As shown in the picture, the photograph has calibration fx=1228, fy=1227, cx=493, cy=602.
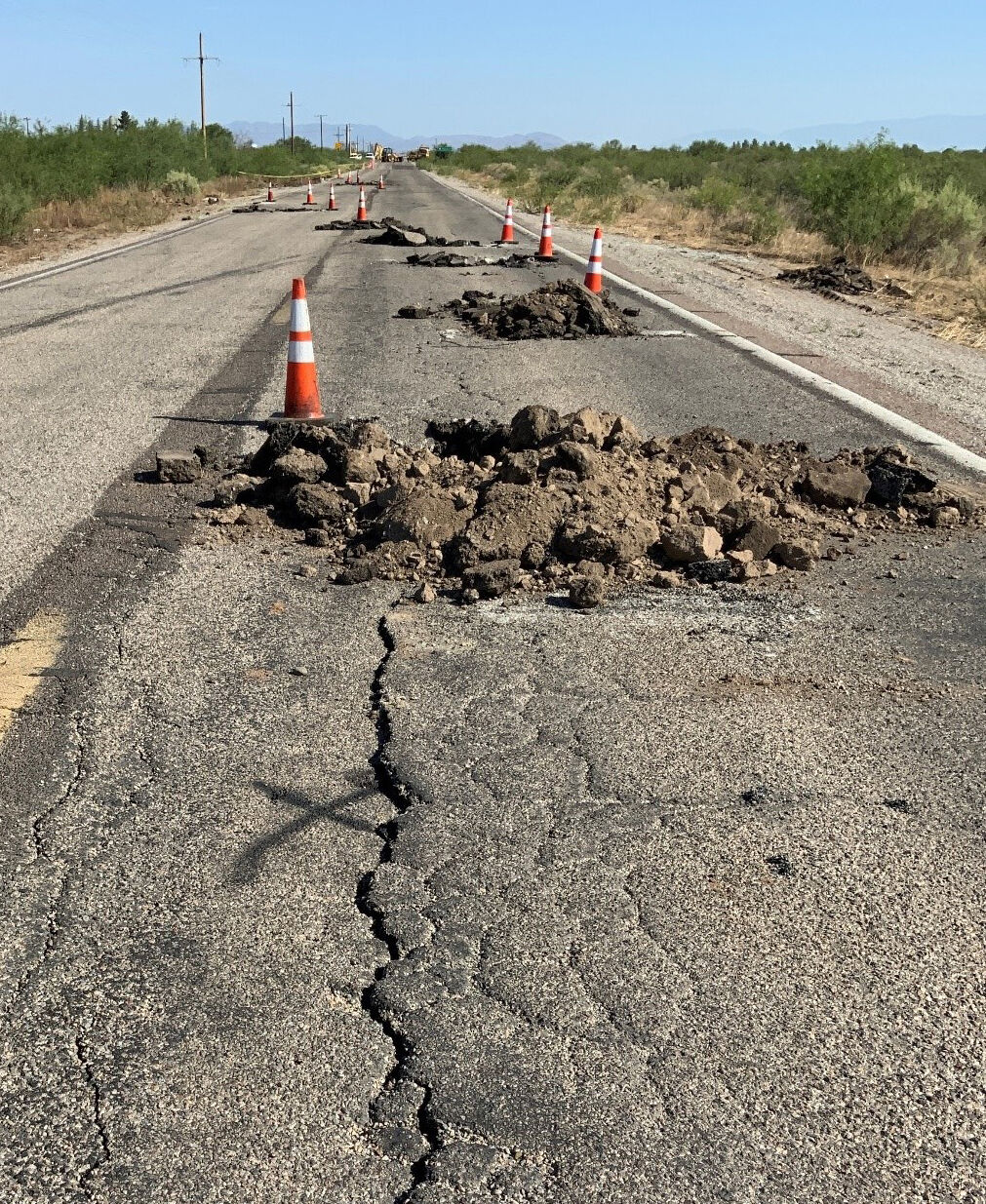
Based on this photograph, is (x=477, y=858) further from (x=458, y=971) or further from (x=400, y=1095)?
(x=400, y=1095)

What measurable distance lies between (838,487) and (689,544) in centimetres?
129

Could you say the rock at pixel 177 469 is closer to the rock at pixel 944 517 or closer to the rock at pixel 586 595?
the rock at pixel 586 595

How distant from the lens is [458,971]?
2764mm

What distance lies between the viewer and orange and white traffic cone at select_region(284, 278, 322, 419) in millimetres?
8023

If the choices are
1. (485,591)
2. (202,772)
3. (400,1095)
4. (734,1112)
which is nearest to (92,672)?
(202,772)

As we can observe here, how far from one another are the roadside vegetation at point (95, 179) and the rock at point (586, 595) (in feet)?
62.7

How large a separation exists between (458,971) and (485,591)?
266cm

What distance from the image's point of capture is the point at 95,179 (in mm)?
33688

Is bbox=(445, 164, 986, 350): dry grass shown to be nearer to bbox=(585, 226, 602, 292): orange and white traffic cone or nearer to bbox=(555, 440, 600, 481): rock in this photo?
bbox=(585, 226, 602, 292): orange and white traffic cone

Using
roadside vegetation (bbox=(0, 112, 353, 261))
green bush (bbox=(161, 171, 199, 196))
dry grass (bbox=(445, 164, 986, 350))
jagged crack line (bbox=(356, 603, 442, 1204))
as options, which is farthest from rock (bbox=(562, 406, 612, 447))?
green bush (bbox=(161, 171, 199, 196))

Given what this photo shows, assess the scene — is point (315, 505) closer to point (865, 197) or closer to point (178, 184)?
point (865, 197)

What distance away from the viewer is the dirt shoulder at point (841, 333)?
949cm

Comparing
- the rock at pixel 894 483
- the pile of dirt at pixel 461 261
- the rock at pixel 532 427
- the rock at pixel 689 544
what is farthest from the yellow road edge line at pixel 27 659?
the pile of dirt at pixel 461 261

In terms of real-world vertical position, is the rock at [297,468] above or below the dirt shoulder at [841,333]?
below
